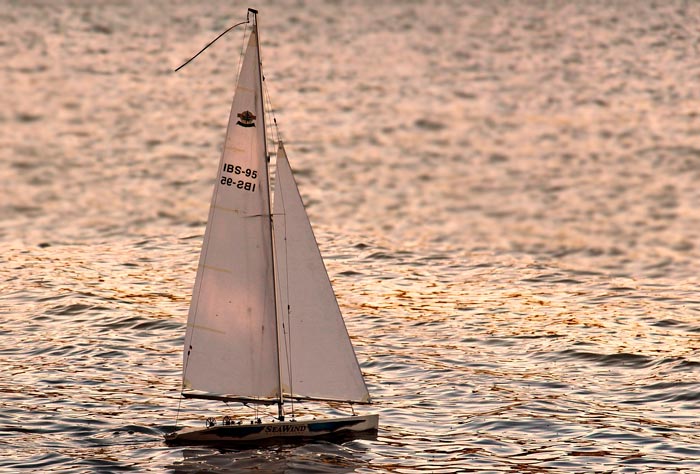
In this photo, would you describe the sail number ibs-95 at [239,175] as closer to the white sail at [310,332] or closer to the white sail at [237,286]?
the white sail at [237,286]

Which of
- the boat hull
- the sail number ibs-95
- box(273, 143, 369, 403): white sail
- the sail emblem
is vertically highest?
the sail emblem

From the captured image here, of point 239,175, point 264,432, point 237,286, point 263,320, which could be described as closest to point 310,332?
point 263,320

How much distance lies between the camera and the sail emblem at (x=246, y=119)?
3728cm

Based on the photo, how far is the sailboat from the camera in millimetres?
38312

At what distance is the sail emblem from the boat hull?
29.5 ft

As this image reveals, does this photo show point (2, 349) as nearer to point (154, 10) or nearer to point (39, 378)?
point (39, 378)

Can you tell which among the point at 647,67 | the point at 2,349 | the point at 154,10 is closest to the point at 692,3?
the point at 647,67

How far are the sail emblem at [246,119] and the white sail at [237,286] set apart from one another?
3cm

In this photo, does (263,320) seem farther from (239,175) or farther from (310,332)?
(239,175)

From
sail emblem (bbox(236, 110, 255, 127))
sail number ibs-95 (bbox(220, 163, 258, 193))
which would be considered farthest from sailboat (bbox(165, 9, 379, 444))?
sail emblem (bbox(236, 110, 255, 127))

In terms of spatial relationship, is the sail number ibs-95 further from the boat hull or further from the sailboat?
the boat hull

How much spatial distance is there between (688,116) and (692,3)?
A: 4064cm

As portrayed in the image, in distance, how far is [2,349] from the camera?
4978 centimetres

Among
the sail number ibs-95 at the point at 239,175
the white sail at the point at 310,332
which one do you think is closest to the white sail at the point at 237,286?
the sail number ibs-95 at the point at 239,175
